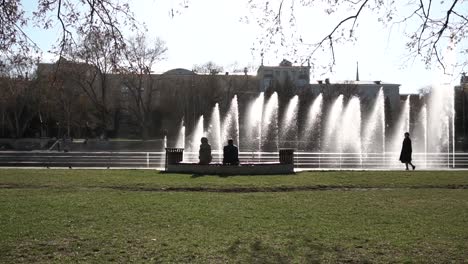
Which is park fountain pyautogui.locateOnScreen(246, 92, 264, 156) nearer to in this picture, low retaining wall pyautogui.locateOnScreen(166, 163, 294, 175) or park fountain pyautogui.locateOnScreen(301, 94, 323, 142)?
park fountain pyautogui.locateOnScreen(301, 94, 323, 142)

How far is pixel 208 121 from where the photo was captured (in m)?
58.5

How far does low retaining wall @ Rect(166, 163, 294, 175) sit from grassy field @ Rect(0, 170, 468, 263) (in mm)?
2597

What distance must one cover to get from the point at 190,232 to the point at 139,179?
8.27 metres

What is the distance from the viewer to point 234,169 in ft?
59.2

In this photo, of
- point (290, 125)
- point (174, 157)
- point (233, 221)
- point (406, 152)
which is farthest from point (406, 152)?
point (290, 125)

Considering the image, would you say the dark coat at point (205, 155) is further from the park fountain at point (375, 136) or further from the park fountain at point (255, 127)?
the park fountain at point (255, 127)

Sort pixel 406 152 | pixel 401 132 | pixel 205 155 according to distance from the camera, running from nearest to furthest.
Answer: pixel 205 155 → pixel 406 152 → pixel 401 132

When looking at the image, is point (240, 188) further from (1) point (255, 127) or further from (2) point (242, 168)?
(1) point (255, 127)

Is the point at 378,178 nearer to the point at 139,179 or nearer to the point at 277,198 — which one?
the point at 277,198

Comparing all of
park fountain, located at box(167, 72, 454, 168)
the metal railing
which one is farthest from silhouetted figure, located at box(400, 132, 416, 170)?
park fountain, located at box(167, 72, 454, 168)

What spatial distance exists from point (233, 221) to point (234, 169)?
30.4ft

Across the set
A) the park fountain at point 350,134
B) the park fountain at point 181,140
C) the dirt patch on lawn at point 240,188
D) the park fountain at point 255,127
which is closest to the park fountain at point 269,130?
the park fountain at point 255,127

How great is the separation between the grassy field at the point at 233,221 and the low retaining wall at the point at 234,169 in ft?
8.52

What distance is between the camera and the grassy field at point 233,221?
6566 mm
